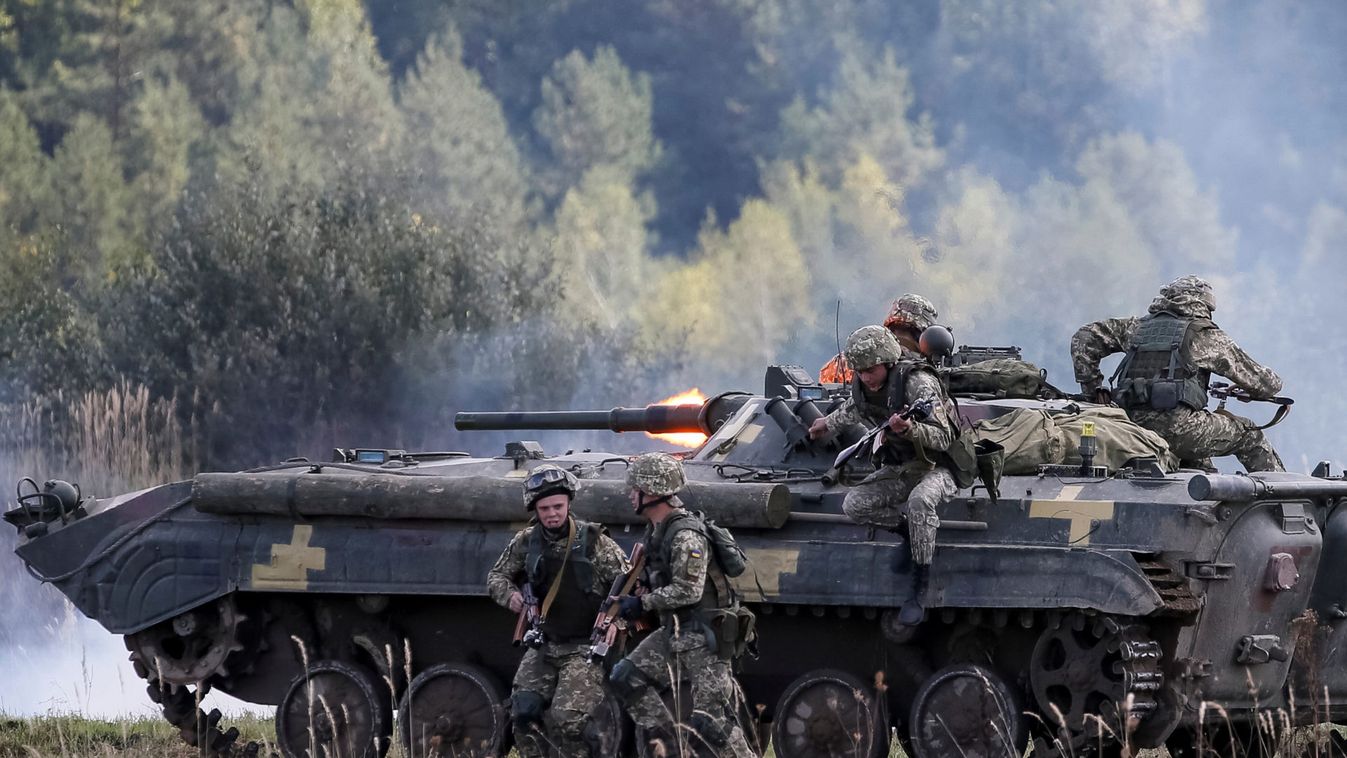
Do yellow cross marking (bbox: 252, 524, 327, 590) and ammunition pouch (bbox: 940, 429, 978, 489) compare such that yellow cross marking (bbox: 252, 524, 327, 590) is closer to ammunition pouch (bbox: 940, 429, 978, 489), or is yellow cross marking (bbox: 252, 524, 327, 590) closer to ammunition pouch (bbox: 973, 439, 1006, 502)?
ammunition pouch (bbox: 940, 429, 978, 489)

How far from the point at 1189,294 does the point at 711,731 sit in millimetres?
6002

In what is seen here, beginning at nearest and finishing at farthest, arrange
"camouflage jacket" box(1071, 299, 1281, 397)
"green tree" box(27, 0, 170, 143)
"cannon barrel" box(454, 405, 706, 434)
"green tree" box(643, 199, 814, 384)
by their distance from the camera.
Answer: "camouflage jacket" box(1071, 299, 1281, 397) → "cannon barrel" box(454, 405, 706, 434) → "green tree" box(27, 0, 170, 143) → "green tree" box(643, 199, 814, 384)

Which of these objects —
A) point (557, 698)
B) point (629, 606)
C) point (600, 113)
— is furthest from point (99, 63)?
point (629, 606)

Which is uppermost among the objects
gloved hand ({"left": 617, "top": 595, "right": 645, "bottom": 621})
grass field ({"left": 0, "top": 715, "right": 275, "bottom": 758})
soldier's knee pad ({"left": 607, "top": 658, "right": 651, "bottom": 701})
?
gloved hand ({"left": 617, "top": 595, "right": 645, "bottom": 621})

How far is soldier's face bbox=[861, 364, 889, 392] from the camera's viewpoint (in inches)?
595

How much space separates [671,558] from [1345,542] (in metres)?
4.93

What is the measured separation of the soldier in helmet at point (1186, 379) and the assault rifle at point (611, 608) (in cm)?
508

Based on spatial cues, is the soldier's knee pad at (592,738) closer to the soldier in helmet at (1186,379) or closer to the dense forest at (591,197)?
the soldier in helmet at (1186,379)

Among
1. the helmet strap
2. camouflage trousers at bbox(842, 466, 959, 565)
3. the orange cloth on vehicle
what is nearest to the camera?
the helmet strap

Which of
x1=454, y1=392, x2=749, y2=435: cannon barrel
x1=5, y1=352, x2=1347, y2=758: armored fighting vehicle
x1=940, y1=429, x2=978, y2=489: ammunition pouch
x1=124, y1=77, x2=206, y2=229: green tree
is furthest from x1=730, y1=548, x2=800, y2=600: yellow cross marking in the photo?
x1=124, y1=77, x2=206, y2=229: green tree

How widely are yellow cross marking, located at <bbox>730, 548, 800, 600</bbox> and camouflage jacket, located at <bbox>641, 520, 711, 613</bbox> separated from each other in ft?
7.38

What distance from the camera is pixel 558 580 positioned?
13891mm

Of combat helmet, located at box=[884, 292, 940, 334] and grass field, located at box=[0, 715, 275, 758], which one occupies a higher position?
combat helmet, located at box=[884, 292, 940, 334]

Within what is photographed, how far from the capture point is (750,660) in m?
16.4
